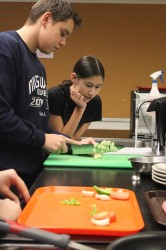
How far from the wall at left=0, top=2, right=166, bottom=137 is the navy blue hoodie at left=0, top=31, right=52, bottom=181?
7.30ft

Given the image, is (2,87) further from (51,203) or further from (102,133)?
(102,133)

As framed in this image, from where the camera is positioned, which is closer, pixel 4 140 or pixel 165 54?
pixel 4 140

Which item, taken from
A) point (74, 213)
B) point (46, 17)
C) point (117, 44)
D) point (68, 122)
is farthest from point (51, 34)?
point (117, 44)

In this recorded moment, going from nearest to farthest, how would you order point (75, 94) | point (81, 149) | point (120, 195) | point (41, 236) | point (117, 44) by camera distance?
point (41, 236) → point (120, 195) → point (81, 149) → point (75, 94) → point (117, 44)

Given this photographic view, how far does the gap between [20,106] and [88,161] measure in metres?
0.41

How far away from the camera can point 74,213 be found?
0.91 metres

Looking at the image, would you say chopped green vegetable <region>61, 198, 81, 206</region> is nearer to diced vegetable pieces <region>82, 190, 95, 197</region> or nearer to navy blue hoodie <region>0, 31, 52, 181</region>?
diced vegetable pieces <region>82, 190, 95, 197</region>

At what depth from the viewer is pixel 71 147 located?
75.8 inches

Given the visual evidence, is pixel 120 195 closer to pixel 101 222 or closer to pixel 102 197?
pixel 102 197

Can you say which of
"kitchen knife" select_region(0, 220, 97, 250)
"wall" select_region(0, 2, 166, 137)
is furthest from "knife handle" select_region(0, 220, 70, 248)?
"wall" select_region(0, 2, 166, 137)

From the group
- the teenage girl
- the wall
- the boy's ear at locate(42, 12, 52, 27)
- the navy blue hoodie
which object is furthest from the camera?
the wall

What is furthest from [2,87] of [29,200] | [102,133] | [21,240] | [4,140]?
[102,133]

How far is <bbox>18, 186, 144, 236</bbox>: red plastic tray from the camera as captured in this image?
2.55 feet

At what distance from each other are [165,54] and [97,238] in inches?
136
